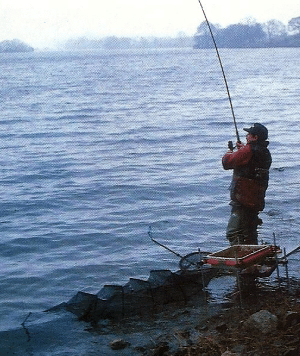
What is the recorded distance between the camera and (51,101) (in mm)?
44469

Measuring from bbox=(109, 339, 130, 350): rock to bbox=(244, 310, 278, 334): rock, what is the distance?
1254 millimetres

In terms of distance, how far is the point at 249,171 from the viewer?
26.2 ft

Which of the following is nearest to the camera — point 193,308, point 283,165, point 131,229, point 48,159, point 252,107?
point 193,308

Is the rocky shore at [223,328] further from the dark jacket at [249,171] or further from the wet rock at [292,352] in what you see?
the dark jacket at [249,171]

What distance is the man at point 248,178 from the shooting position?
787 centimetres

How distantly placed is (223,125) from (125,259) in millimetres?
21113

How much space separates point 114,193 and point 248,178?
8.17 metres

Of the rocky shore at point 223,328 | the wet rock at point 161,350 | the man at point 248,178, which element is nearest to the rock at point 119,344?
the rocky shore at point 223,328

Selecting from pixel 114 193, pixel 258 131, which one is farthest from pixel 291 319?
pixel 114 193

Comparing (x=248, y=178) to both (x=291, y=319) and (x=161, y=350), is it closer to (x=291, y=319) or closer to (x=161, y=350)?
(x=291, y=319)

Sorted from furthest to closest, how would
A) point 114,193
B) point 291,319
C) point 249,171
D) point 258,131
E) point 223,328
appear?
point 114,193 < point 249,171 < point 258,131 < point 223,328 < point 291,319

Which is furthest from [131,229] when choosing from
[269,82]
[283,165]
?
[269,82]

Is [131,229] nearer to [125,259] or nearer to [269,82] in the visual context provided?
[125,259]

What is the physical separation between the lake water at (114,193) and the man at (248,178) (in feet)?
3.67
